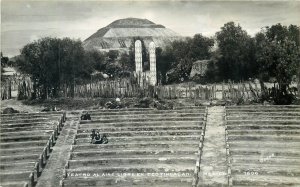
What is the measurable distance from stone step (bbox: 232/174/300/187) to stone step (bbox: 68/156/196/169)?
2616 millimetres

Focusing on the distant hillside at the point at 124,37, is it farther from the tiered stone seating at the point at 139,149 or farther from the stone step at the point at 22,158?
the stone step at the point at 22,158

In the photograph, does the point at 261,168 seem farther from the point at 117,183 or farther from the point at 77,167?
the point at 77,167

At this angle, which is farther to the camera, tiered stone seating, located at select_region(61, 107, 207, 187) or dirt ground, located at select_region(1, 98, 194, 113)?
dirt ground, located at select_region(1, 98, 194, 113)

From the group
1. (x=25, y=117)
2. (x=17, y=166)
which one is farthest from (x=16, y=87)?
(x=17, y=166)

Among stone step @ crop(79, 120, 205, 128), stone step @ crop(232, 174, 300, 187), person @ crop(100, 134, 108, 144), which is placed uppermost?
stone step @ crop(79, 120, 205, 128)

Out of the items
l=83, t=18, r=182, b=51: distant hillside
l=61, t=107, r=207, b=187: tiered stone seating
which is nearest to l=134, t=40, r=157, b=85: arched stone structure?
l=83, t=18, r=182, b=51: distant hillside

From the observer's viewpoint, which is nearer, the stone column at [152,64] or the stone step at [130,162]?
the stone step at [130,162]

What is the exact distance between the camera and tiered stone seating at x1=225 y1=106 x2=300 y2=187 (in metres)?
18.4

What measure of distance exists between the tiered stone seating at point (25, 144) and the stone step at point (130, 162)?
182 cm

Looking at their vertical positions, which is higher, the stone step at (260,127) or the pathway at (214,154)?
the stone step at (260,127)

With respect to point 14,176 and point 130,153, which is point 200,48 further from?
point 14,176

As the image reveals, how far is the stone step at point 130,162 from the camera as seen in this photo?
20156 millimetres

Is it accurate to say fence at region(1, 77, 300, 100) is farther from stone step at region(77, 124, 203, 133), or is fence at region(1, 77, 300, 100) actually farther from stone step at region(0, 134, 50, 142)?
stone step at region(77, 124, 203, 133)

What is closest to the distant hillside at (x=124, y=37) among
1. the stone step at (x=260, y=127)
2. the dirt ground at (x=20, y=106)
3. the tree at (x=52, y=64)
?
the tree at (x=52, y=64)
